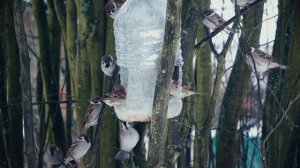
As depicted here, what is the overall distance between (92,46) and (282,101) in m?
1.49

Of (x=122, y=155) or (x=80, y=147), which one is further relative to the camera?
(x=80, y=147)

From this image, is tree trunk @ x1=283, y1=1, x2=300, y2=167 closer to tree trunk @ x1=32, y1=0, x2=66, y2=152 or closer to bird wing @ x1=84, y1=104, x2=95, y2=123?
bird wing @ x1=84, y1=104, x2=95, y2=123

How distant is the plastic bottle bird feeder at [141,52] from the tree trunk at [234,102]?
6.61 ft

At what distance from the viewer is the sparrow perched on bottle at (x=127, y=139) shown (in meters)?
3.83

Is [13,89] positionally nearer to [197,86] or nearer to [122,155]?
[122,155]

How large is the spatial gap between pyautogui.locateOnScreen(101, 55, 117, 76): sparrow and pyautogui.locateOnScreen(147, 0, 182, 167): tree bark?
1.52 m

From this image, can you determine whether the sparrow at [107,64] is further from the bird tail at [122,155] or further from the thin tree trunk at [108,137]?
the bird tail at [122,155]

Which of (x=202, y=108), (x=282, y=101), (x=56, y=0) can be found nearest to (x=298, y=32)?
(x=282, y=101)

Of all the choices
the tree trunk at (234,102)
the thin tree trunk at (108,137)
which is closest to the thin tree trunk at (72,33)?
the thin tree trunk at (108,137)

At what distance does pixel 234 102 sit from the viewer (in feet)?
16.5

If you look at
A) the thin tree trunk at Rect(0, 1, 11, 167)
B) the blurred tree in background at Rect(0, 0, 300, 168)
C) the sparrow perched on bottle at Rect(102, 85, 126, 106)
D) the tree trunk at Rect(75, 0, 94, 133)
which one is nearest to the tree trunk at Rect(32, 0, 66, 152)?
the blurred tree in background at Rect(0, 0, 300, 168)

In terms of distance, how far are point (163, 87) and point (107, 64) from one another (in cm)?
169

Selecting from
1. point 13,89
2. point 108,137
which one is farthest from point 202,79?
point 13,89

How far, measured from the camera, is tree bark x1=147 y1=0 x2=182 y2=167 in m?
2.19
